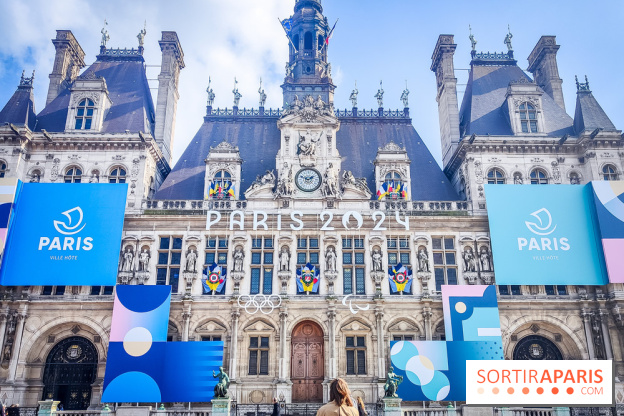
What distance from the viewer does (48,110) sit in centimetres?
3622

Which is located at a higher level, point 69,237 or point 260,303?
point 69,237

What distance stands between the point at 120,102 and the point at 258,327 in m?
19.1

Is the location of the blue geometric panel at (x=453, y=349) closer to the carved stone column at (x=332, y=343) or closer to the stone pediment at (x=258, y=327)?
the carved stone column at (x=332, y=343)

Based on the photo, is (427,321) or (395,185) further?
(395,185)

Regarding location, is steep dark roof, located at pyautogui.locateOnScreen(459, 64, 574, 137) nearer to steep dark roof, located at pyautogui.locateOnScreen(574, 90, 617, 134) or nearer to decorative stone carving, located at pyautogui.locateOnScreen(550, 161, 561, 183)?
steep dark roof, located at pyautogui.locateOnScreen(574, 90, 617, 134)

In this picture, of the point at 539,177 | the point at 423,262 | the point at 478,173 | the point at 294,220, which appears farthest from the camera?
the point at 539,177

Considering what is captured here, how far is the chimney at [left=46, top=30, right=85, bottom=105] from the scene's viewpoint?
37875 millimetres

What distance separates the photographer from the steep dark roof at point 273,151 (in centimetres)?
3497

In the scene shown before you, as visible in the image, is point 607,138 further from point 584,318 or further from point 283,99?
point 283,99

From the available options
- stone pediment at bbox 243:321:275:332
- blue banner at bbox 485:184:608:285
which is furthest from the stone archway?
blue banner at bbox 485:184:608:285

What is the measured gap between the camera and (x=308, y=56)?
138 feet

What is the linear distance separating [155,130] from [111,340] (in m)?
15.8

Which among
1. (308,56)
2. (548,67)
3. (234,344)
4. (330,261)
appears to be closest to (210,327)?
(234,344)

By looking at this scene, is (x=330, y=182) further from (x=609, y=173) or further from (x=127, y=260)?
(x=609, y=173)
